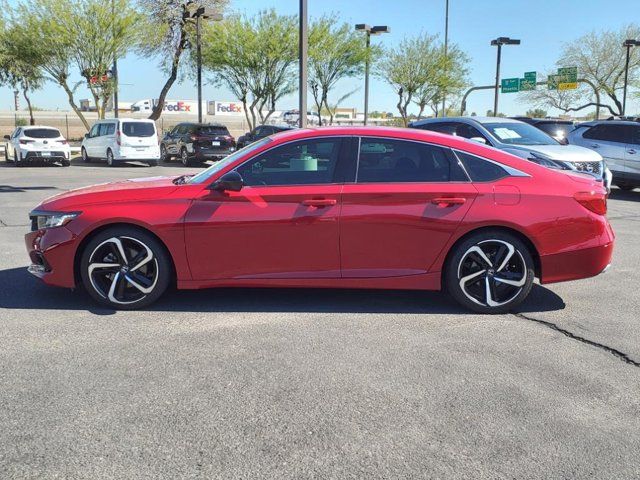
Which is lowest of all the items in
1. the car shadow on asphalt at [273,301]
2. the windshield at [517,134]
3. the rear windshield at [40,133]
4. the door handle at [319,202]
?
the car shadow on asphalt at [273,301]

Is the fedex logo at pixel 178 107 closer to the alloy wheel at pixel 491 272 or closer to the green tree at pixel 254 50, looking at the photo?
the green tree at pixel 254 50

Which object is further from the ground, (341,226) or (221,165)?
(221,165)

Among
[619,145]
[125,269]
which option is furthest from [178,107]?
[125,269]

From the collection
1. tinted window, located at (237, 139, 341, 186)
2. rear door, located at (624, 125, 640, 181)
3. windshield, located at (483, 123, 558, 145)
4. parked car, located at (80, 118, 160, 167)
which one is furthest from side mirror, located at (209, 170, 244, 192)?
parked car, located at (80, 118, 160, 167)

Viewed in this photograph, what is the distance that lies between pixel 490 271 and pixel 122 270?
121 inches

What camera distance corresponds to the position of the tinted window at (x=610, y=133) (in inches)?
589

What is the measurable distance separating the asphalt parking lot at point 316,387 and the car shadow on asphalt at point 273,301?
0.09ft

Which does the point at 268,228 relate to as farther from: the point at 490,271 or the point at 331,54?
the point at 331,54

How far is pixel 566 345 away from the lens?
4570 millimetres

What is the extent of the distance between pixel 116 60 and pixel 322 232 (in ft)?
93.1

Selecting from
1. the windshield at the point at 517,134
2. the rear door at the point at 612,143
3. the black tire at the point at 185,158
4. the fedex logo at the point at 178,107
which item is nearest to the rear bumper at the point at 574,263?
the windshield at the point at 517,134

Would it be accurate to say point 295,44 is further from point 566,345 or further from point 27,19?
point 566,345

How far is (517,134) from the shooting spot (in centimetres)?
1227

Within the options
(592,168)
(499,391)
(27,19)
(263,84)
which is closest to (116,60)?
(27,19)
